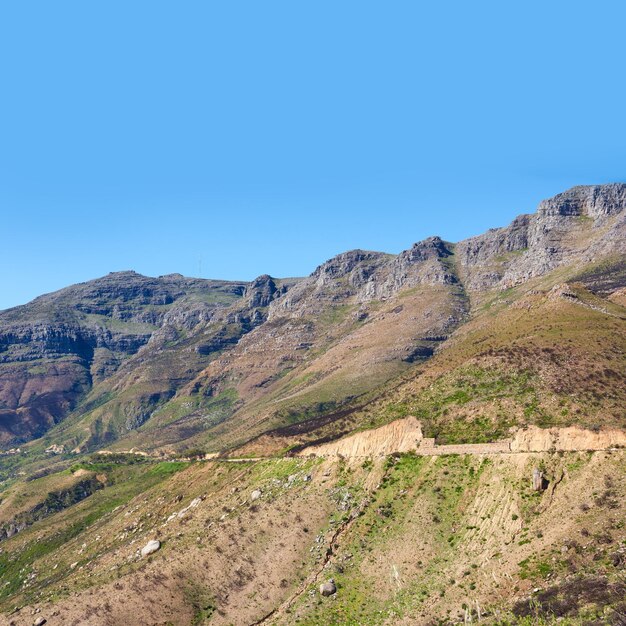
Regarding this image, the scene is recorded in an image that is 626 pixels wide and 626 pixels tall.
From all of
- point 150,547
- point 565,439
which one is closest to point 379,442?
point 565,439

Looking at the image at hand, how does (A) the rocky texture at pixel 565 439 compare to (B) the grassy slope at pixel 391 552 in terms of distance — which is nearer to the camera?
(B) the grassy slope at pixel 391 552

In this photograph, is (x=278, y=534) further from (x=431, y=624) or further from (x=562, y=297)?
(x=562, y=297)

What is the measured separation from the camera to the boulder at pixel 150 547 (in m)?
95.4

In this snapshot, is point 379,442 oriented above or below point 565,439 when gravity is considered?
below

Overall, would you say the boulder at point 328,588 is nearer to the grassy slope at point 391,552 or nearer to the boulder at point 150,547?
the grassy slope at point 391,552

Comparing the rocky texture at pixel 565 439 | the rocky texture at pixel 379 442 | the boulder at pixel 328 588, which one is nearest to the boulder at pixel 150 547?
the boulder at pixel 328 588

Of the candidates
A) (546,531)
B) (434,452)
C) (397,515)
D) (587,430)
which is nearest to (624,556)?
(546,531)

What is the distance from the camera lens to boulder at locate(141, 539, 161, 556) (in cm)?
9544

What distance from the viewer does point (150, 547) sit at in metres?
96.6

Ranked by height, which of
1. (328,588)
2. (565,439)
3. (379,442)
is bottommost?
(328,588)

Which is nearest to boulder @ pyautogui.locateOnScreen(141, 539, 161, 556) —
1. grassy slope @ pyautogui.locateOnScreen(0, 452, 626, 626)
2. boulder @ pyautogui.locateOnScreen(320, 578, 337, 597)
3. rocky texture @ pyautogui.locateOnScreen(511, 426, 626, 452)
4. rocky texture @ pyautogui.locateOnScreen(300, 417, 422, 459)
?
grassy slope @ pyautogui.locateOnScreen(0, 452, 626, 626)

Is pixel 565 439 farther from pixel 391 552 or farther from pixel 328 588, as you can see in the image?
pixel 328 588

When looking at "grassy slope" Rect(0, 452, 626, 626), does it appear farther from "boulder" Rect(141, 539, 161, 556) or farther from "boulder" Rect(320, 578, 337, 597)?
"boulder" Rect(141, 539, 161, 556)

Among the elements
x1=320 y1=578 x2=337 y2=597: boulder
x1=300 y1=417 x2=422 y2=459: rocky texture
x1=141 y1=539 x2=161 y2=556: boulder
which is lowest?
x1=320 y1=578 x2=337 y2=597: boulder
